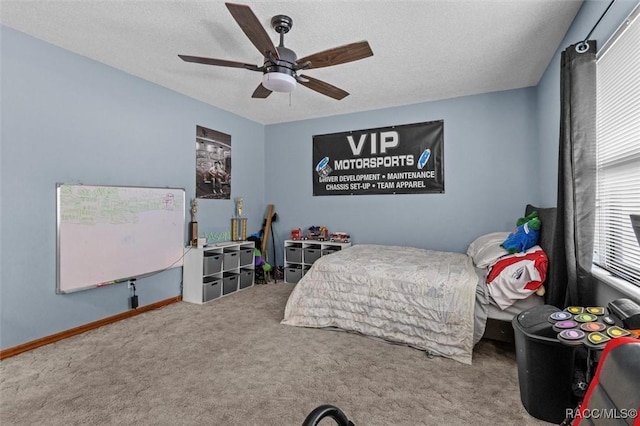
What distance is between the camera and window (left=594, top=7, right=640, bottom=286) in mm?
1590

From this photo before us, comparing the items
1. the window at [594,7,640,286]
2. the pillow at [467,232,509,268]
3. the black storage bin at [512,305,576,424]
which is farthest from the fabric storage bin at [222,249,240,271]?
the window at [594,7,640,286]

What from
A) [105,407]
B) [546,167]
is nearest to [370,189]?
[546,167]

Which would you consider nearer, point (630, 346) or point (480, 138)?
point (630, 346)

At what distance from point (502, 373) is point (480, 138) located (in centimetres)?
276

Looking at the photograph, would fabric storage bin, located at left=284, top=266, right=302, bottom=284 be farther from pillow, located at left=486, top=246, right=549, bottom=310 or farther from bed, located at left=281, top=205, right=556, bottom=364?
pillow, located at left=486, top=246, right=549, bottom=310

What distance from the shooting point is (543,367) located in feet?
4.88

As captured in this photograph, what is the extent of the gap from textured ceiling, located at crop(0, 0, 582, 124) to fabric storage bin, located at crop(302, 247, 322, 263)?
2.25 meters

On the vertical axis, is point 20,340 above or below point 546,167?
below

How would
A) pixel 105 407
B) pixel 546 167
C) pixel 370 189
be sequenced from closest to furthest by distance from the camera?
pixel 105 407
pixel 546 167
pixel 370 189

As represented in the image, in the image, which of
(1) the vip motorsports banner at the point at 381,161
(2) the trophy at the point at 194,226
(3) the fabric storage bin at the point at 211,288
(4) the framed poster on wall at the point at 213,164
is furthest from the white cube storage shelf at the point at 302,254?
(2) the trophy at the point at 194,226

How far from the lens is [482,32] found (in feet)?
8.00

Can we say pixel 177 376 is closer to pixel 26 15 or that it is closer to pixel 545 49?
pixel 26 15

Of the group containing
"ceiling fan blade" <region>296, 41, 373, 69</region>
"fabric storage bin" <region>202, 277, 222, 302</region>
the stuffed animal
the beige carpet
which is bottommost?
the beige carpet

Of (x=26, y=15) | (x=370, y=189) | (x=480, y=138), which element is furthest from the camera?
(x=370, y=189)
